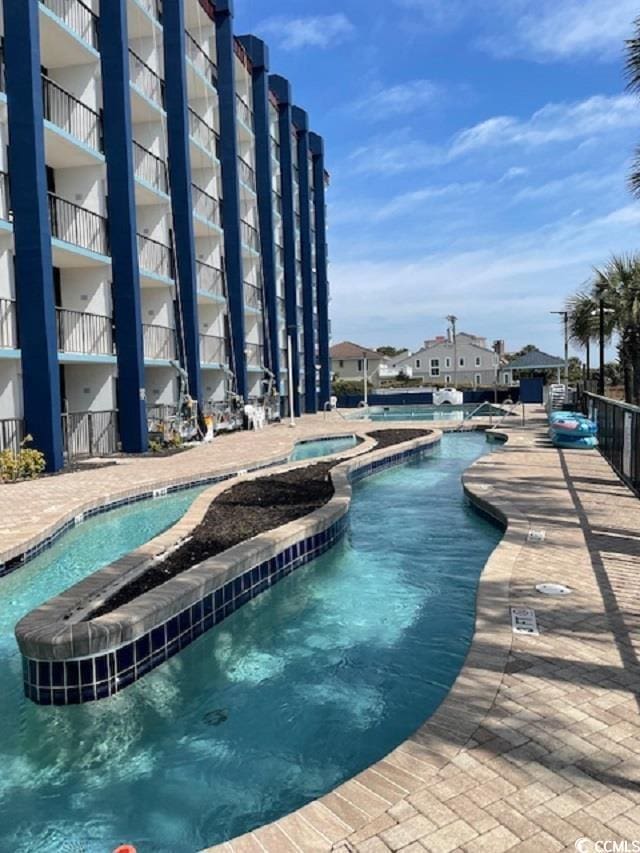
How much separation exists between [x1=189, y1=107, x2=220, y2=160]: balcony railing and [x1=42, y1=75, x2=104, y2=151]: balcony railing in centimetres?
735

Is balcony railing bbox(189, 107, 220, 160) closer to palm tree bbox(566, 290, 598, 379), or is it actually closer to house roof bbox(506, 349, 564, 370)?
palm tree bbox(566, 290, 598, 379)

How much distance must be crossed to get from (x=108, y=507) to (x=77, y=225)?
976 centimetres

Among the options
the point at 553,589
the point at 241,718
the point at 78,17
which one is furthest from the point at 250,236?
the point at 241,718

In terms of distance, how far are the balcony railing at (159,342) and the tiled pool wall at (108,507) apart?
6924 mm

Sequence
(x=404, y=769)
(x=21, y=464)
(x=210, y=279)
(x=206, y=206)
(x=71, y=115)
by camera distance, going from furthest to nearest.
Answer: (x=210, y=279)
(x=206, y=206)
(x=71, y=115)
(x=21, y=464)
(x=404, y=769)

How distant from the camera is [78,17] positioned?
17422 mm

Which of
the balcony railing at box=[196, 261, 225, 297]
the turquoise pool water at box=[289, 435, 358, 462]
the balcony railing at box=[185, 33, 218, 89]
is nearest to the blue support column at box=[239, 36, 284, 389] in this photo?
the balcony railing at box=[185, 33, 218, 89]

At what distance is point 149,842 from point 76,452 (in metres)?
15.1

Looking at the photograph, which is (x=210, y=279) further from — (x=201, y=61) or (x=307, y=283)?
(x=307, y=283)

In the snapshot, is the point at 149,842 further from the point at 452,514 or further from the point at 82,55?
the point at 82,55

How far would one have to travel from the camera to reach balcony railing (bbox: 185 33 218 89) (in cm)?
2498

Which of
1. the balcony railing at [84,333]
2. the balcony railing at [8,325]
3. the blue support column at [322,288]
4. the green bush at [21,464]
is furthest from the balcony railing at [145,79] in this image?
the blue support column at [322,288]

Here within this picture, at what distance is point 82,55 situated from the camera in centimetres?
1719

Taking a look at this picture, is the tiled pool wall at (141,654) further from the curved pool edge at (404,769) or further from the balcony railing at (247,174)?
the balcony railing at (247,174)
